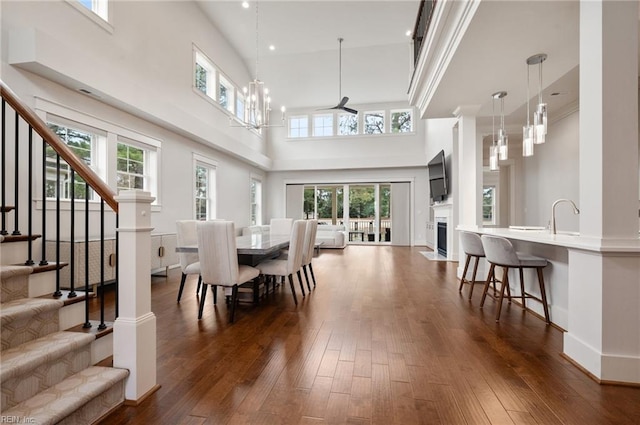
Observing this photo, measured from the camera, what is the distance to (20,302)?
153 cm

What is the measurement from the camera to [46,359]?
1343mm

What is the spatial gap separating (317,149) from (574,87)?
7058mm

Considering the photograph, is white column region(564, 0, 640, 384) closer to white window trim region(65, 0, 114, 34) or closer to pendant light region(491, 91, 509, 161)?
pendant light region(491, 91, 509, 161)

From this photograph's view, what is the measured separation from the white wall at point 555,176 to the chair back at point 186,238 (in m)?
5.87

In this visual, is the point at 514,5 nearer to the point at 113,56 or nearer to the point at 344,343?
the point at 344,343

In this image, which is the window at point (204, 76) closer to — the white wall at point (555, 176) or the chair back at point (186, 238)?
the chair back at point (186, 238)

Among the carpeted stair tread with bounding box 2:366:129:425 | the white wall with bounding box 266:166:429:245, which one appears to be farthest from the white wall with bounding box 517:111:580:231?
the carpeted stair tread with bounding box 2:366:129:425

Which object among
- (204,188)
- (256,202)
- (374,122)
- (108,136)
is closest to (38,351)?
(108,136)

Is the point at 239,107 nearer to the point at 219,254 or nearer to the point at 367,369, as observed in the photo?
the point at 219,254

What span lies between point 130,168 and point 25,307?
3.79 meters

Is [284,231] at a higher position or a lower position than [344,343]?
higher

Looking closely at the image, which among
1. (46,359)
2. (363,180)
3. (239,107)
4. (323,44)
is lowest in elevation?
(46,359)

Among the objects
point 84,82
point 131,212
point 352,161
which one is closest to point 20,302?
point 131,212

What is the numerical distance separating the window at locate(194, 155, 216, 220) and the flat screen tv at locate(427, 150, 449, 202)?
5.21 metres
